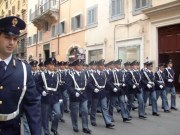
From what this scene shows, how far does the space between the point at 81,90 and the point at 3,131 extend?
5898 mm

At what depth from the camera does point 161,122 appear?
1006 cm

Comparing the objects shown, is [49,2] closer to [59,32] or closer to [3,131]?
[59,32]

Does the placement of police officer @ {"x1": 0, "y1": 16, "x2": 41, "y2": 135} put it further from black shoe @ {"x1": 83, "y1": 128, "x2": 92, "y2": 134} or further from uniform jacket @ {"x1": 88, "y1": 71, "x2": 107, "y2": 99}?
uniform jacket @ {"x1": 88, "y1": 71, "x2": 107, "y2": 99}

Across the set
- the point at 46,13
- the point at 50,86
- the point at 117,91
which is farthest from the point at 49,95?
the point at 46,13

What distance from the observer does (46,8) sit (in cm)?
3167

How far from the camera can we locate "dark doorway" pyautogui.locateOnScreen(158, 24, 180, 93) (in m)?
16.0

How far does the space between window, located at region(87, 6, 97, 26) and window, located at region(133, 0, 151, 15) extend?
4673mm

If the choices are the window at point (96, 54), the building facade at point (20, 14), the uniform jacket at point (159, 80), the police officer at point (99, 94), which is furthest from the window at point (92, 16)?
the building facade at point (20, 14)

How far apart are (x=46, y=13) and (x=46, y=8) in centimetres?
110

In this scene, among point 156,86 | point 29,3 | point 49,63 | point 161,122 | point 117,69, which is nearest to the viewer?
point 49,63

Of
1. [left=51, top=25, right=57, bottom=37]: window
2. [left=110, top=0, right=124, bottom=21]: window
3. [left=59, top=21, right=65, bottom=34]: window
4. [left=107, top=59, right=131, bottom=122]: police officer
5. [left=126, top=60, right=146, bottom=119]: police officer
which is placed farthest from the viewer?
[left=51, top=25, right=57, bottom=37]: window

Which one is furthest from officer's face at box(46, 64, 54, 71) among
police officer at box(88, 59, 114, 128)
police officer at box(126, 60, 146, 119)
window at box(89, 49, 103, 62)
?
window at box(89, 49, 103, 62)

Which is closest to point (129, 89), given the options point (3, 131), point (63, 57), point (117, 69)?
point (117, 69)

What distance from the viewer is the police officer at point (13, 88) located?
9.59 ft
